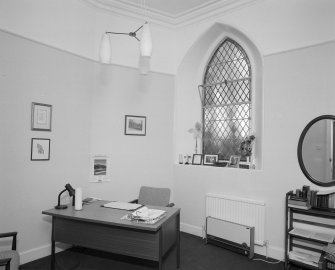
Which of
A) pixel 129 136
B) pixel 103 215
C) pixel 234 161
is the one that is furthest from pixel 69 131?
pixel 234 161

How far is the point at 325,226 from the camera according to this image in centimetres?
282

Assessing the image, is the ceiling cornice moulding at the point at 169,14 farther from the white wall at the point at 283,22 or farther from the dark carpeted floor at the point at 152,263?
the dark carpeted floor at the point at 152,263

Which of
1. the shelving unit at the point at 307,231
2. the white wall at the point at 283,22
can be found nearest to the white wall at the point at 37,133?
the white wall at the point at 283,22

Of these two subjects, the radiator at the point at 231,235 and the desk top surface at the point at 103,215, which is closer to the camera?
the desk top surface at the point at 103,215

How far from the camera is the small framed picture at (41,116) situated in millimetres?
2984

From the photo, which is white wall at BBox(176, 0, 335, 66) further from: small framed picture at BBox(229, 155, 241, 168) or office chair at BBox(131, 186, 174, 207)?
office chair at BBox(131, 186, 174, 207)

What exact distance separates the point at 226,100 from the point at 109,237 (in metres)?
2.69

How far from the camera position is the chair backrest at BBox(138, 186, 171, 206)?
3.40m

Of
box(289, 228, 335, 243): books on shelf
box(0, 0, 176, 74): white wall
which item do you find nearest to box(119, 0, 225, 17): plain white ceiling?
box(0, 0, 176, 74): white wall

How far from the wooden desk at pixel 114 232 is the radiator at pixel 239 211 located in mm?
913

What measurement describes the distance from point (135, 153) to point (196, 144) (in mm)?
1092

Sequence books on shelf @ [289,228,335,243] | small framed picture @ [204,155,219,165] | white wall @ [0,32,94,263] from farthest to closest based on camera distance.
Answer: small framed picture @ [204,155,219,165], white wall @ [0,32,94,263], books on shelf @ [289,228,335,243]

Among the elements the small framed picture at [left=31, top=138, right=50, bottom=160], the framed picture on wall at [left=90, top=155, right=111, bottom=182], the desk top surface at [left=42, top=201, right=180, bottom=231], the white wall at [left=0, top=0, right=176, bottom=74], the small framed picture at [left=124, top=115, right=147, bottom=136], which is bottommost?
the desk top surface at [left=42, top=201, right=180, bottom=231]

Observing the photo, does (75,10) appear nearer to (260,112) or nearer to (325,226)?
(260,112)
